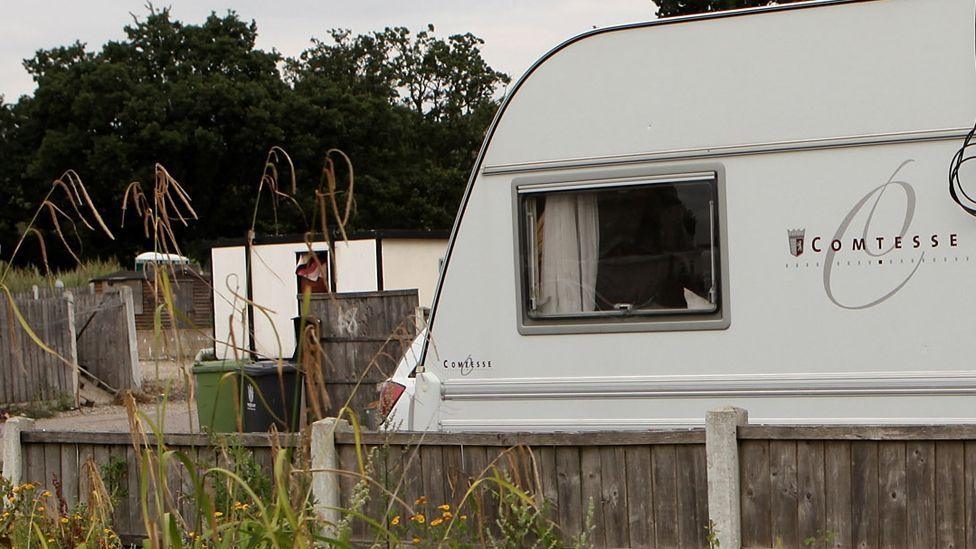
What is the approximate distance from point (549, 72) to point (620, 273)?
1.18 meters

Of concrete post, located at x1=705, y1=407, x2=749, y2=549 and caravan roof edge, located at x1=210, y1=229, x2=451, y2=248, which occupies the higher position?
caravan roof edge, located at x1=210, y1=229, x2=451, y2=248

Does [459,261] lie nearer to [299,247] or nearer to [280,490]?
[280,490]

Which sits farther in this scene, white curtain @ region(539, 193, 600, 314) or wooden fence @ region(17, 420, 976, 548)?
white curtain @ region(539, 193, 600, 314)

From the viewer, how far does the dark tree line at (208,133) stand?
163 feet

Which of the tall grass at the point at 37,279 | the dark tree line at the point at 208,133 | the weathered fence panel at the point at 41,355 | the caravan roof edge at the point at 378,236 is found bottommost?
the weathered fence panel at the point at 41,355

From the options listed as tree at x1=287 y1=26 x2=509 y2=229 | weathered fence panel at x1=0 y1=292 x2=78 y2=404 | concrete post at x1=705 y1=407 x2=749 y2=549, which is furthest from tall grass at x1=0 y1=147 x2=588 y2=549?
tree at x1=287 y1=26 x2=509 y2=229

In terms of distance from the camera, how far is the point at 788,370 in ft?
19.7

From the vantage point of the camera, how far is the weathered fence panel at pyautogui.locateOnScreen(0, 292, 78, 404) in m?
16.9

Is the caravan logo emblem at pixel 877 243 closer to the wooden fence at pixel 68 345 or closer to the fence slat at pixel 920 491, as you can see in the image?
the fence slat at pixel 920 491

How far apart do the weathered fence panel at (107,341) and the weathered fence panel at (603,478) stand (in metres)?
13.5

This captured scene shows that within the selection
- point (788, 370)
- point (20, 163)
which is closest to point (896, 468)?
point (788, 370)

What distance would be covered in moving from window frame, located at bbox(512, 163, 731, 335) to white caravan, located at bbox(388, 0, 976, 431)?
0.01 m

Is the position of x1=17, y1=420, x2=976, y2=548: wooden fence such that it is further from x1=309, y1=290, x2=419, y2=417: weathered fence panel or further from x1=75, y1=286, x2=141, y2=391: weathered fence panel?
x1=75, y1=286, x2=141, y2=391: weathered fence panel

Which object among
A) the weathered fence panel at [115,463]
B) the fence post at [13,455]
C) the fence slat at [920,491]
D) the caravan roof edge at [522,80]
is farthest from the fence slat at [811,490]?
the fence post at [13,455]
